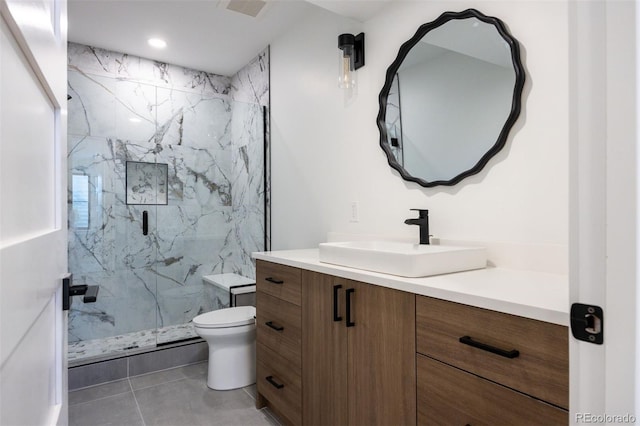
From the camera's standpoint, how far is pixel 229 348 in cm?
249

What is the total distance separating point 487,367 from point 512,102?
1.02 m

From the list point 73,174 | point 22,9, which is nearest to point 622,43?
point 22,9

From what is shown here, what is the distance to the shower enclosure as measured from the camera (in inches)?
119

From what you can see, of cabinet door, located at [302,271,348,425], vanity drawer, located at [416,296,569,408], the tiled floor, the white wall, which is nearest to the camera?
vanity drawer, located at [416,296,569,408]

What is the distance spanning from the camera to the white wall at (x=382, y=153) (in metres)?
1.35

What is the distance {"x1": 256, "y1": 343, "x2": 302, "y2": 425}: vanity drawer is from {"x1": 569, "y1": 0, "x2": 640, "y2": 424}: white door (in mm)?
1506

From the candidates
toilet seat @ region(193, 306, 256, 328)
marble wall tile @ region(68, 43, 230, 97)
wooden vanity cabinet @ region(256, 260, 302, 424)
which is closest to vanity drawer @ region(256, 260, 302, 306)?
wooden vanity cabinet @ region(256, 260, 302, 424)

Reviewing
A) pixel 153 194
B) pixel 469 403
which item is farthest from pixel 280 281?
pixel 153 194

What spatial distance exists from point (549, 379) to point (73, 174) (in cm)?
329

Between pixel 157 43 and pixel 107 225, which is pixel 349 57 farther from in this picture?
pixel 107 225

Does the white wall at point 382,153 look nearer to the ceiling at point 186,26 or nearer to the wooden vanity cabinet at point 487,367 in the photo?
the ceiling at point 186,26

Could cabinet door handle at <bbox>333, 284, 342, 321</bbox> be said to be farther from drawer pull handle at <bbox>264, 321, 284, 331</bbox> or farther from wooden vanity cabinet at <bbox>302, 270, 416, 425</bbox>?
drawer pull handle at <bbox>264, 321, 284, 331</bbox>

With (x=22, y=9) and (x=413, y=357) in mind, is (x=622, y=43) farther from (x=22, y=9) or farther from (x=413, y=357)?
(x=413, y=357)

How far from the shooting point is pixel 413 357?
119cm
